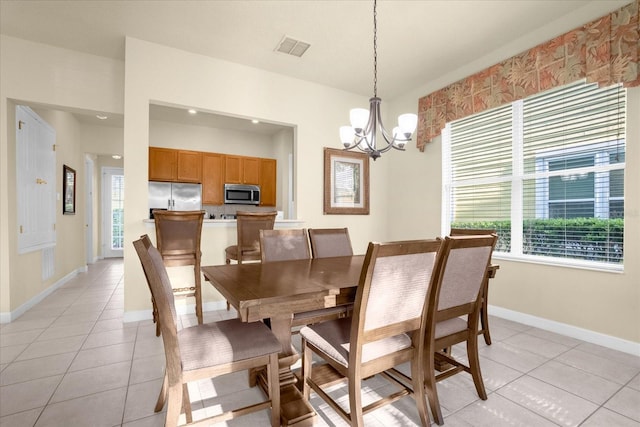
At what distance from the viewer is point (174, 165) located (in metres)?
5.61

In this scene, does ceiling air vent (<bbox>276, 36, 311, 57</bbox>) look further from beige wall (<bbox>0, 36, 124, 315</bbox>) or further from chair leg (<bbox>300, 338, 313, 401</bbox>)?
chair leg (<bbox>300, 338, 313, 401</bbox>)

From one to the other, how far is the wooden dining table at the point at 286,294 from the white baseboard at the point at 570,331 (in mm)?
2079

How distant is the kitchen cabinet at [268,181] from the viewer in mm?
6297

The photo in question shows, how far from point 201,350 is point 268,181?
519 cm

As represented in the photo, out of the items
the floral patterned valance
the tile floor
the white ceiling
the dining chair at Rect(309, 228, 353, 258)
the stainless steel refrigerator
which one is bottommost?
the tile floor

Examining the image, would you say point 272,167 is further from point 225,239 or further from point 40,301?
point 40,301

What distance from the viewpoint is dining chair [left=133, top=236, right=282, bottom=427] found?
125cm

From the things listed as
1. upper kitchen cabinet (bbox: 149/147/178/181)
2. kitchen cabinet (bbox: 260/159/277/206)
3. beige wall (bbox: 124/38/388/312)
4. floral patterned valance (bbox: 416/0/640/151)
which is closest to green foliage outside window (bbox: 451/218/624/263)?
floral patterned valance (bbox: 416/0/640/151)

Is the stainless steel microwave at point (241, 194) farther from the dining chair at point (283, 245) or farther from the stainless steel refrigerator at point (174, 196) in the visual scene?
the dining chair at point (283, 245)

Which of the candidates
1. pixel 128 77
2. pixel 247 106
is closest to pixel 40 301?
pixel 128 77

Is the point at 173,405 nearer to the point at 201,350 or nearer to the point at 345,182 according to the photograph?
the point at 201,350

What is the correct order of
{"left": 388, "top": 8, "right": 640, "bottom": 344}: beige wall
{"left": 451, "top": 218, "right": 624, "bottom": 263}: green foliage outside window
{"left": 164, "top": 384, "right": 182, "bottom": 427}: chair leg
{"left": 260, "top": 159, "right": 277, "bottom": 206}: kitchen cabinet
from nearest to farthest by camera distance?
{"left": 164, "top": 384, "right": 182, "bottom": 427}: chair leg, {"left": 388, "top": 8, "right": 640, "bottom": 344}: beige wall, {"left": 451, "top": 218, "right": 624, "bottom": 263}: green foliage outside window, {"left": 260, "top": 159, "right": 277, "bottom": 206}: kitchen cabinet

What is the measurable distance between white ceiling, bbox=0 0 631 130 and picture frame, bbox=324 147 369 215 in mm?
1200

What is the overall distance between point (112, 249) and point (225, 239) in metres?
5.74
